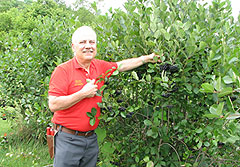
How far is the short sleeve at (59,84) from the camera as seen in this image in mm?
2408

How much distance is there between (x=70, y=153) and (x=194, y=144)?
1327 millimetres

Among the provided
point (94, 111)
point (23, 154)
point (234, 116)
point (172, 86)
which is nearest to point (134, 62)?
point (172, 86)

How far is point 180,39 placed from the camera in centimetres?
195

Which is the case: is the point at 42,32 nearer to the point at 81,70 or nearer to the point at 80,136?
the point at 81,70

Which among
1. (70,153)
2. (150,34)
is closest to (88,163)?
(70,153)

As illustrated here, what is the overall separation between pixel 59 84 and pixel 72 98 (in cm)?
22

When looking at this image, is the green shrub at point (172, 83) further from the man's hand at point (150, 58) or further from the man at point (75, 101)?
the man at point (75, 101)

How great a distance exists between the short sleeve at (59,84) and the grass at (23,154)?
2.38 meters

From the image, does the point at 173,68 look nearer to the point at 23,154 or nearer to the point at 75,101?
the point at 75,101

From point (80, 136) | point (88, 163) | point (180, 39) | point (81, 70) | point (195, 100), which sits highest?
point (180, 39)

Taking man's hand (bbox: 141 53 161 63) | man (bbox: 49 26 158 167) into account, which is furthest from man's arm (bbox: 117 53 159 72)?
man (bbox: 49 26 158 167)

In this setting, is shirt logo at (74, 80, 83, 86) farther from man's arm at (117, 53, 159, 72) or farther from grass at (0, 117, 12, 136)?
grass at (0, 117, 12, 136)

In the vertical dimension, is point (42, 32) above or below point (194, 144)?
above

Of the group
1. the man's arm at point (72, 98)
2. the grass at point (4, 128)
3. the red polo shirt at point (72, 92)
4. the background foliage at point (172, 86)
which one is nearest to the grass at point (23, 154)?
the grass at point (4, 128)
